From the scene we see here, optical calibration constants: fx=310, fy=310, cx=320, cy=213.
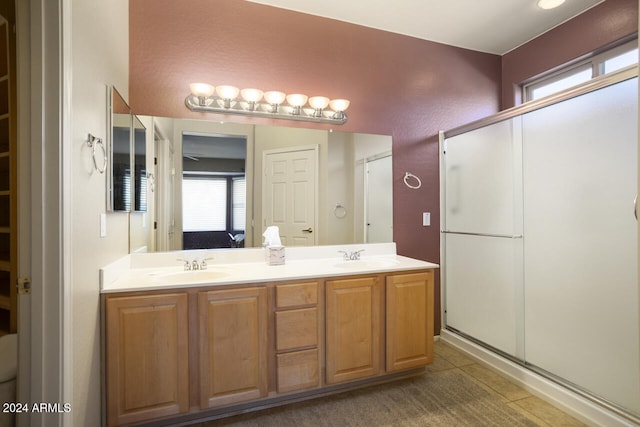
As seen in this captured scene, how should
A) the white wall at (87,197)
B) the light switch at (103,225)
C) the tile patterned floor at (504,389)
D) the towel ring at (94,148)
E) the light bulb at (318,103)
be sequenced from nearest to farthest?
the white wall at (87,197), the towel ring at (94,148), the light switch at (103,225), the tile patterned floor at (504,389), the light bulb at (318,103)

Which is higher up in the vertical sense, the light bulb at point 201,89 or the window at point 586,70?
the window at point 586,70

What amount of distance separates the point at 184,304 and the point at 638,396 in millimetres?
2375

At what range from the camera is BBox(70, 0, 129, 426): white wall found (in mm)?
1230

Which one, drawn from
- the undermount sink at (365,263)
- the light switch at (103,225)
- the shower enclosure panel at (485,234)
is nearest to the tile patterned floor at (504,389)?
the shower enclosure panel at (485,234)

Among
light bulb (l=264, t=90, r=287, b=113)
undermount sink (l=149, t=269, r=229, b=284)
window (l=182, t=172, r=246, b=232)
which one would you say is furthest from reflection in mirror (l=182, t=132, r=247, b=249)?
light bulb (l=264, t=90, r=287, b=113)

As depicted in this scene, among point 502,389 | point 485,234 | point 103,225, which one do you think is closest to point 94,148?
point 103,225

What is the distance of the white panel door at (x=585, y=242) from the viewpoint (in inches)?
63.9

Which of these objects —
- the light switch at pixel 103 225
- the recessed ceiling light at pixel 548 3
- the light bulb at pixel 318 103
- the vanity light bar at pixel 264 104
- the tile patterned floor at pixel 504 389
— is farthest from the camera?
the light bulb at pixel 318 103

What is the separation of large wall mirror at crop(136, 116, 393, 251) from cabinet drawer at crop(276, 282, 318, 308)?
589 mm

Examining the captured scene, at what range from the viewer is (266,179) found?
235 centimetres

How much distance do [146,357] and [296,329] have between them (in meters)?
0.79

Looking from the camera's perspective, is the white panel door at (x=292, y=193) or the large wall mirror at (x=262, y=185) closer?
the large wall mirror at (x=262, y=185)

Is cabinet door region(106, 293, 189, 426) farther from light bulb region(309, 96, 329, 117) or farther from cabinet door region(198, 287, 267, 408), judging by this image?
light bulb region(309, 96, 329, 117)

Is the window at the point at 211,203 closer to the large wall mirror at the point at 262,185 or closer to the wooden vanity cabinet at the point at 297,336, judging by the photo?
the large wall mirror at the point at 262,185
